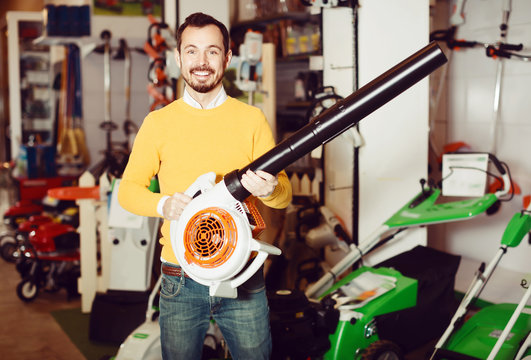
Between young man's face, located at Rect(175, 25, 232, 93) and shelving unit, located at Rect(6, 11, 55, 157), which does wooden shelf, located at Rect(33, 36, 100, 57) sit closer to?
shelving unit, located at Rect(6, 11, 55, 157)

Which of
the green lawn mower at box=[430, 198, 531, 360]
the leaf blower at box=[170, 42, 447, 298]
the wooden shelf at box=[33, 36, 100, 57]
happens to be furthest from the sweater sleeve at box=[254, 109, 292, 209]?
the wooden shelf at box=[33, 36, 100, 57]

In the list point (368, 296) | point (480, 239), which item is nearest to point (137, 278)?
point (368, 296)

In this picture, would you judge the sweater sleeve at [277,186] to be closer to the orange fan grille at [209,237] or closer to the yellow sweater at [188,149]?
the yellow sweater at [188,149]

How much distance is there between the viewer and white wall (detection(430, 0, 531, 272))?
407 cm

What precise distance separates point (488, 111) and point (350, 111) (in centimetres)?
323

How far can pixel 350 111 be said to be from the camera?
150cm

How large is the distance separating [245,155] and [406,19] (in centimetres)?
195

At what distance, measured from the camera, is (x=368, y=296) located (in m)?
2.59

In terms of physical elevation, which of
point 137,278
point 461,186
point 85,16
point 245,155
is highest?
point 85,16

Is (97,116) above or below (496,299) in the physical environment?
above

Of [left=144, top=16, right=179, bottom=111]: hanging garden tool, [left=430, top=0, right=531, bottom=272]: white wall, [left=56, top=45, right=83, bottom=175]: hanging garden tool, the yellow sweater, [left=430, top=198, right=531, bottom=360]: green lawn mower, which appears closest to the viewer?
the yellow sweater

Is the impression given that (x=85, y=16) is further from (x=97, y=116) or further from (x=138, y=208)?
(x=138, y=208)

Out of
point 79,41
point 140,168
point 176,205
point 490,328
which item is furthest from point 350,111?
point 79,41

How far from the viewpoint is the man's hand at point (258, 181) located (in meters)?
1.53
